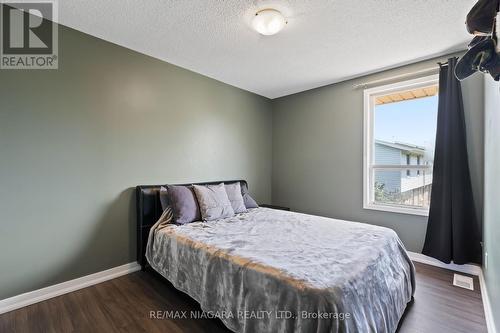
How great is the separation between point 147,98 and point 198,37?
3.20ft

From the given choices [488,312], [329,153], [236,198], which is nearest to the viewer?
[488,312]

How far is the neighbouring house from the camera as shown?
300 centimetres

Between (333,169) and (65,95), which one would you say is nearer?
(65,95)

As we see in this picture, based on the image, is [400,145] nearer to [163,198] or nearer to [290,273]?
[290,273]

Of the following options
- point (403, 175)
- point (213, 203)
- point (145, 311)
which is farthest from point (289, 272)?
point (403, 175)

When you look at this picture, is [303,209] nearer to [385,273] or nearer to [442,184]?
Answer: [442,184]

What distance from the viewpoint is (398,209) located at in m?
3.11

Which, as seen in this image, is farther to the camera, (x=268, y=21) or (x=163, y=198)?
(x=163, y=198)

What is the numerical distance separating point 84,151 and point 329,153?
129 inches

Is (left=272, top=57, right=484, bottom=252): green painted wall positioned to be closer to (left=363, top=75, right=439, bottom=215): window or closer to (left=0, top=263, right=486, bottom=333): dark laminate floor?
(left=363, top=75, right=439, bottom=215): window

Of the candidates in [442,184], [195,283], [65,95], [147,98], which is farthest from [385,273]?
[65,95]

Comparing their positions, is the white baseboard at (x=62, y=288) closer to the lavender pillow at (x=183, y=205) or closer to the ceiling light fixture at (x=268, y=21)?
the lavender pillow at (x=183, y=205)

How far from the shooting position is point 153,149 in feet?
9.37

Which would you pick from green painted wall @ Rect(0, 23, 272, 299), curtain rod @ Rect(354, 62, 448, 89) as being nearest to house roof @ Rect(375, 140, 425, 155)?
curtain rod @ Rect(354, 62, 448, 89)
